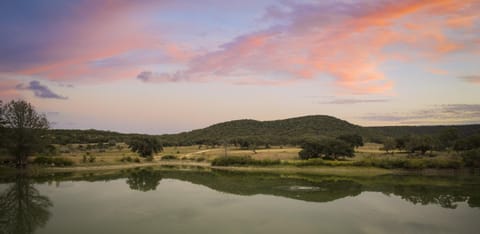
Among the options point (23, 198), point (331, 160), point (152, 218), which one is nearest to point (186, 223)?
point (152, 218)

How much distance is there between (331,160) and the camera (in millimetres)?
54594

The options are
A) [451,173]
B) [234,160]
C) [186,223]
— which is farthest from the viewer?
[234,160]

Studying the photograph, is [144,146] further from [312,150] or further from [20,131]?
[312,150]

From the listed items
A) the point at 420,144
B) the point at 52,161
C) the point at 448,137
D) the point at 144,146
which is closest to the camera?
the point at 52,161

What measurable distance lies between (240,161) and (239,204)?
29.3 meters

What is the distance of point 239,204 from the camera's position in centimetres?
2850

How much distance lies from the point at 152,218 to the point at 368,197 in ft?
60.8

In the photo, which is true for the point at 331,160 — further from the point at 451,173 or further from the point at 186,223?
the point at 186,223

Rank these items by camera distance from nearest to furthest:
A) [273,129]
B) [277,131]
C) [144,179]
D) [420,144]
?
[144,179], [420,144], [277,131], [273,129]

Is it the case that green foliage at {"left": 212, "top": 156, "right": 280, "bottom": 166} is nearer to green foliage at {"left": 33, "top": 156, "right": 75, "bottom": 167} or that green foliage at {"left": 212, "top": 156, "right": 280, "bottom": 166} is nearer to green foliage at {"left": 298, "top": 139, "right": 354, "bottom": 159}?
green foliage at {"left": 298, "top": 139, "right": 354, "bottom": 159}

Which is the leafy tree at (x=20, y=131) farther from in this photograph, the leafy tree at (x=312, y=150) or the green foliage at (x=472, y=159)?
the green foliage at (x=472, y=159)

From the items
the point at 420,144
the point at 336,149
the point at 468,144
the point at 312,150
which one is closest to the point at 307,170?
the point at 312,150

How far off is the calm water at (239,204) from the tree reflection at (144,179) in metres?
0.10

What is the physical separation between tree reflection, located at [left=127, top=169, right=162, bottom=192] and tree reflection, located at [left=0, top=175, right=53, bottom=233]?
9.10 meters
